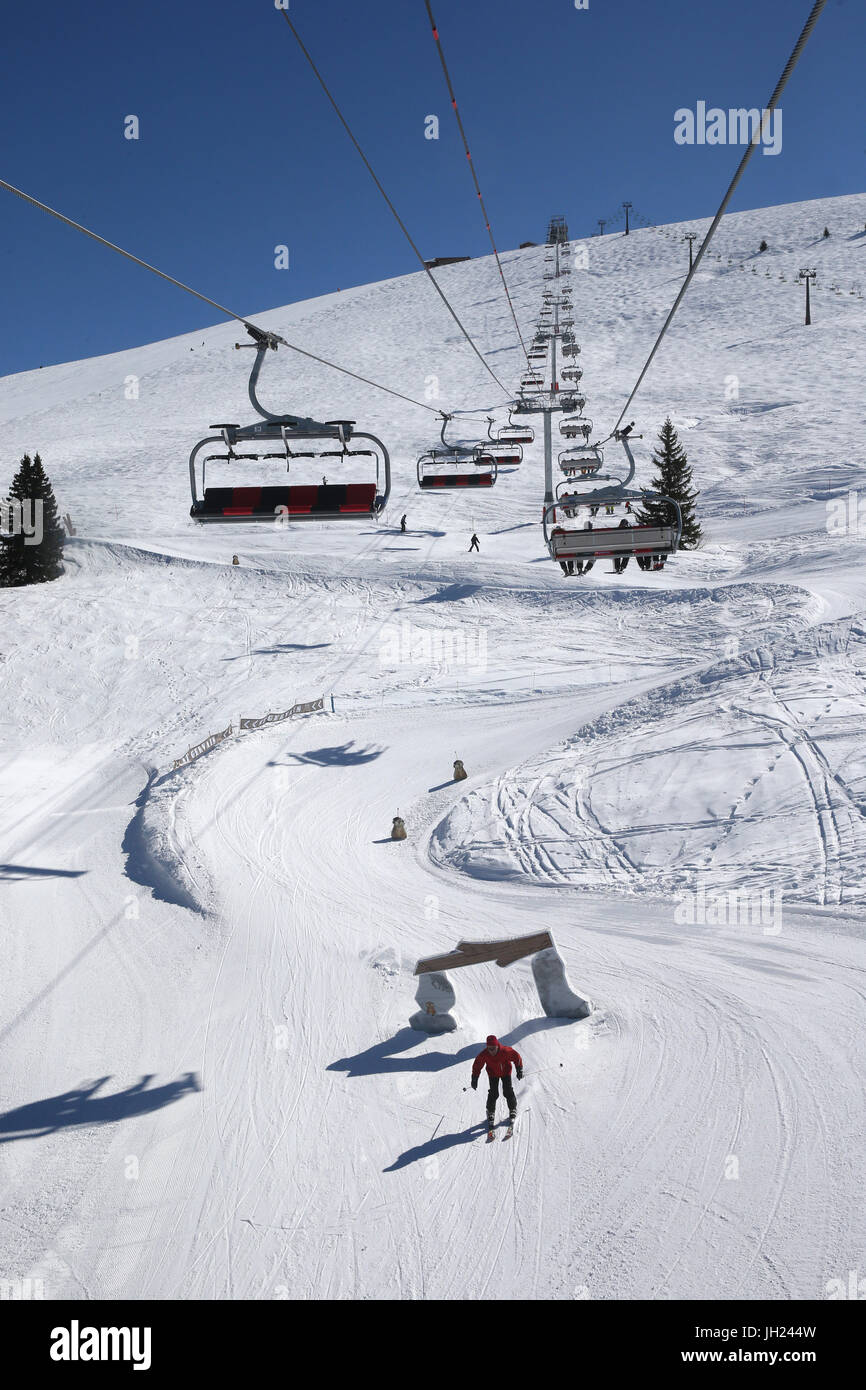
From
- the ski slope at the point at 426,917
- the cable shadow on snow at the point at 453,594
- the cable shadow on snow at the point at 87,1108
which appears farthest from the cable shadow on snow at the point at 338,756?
the cable shadow on snow at the point at 453,594

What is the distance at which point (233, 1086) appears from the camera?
8914 mm

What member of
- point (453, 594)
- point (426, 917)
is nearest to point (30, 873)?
point (426, 917)

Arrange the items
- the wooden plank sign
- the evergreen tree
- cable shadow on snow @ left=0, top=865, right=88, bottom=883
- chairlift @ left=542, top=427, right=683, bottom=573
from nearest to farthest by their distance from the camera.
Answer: the wooden plank sign → chairlift @ left=542, top=427, right=683, bottom=573 → cable shadow on snow @ left=0, top=865, right=88, bottom=883 → the evergreen tree

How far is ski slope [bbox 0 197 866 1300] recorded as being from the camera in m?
6.70

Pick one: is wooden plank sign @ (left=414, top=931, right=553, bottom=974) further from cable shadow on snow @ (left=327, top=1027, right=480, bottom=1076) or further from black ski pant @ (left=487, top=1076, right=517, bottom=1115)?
black ski pant @ (left=487, top=1076, right=517, bottom=1115)

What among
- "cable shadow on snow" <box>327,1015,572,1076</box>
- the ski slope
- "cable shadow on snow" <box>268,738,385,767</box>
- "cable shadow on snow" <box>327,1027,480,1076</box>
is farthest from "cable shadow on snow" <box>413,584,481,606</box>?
"cable shadow on snow" <box>327,1027,480,1076</box>

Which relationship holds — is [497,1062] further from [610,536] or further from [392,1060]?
[610,536]

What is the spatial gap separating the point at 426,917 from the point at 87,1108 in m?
6.06

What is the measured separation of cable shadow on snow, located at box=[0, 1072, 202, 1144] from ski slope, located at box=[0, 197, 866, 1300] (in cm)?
5
